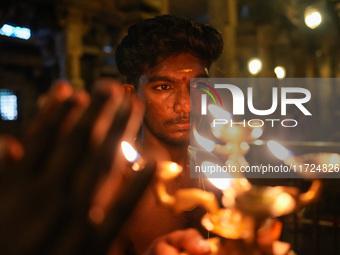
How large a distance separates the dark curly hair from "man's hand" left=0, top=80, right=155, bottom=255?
1.29 metres

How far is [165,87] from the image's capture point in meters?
1.79

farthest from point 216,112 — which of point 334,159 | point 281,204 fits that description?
point 281,204

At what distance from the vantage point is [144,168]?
2.07 feet

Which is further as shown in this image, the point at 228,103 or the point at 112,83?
the point at 228,103

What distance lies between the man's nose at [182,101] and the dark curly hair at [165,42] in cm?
26

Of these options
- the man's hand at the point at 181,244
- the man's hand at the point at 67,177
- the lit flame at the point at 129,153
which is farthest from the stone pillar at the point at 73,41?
the man's hand at the point at 67,177

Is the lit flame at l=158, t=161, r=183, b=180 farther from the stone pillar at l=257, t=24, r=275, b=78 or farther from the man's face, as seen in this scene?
the stone pillar at l=257, t=24, r=275, b=78

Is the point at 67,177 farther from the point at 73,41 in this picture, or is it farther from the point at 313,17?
the point at 313,17

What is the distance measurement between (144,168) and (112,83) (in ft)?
0.63

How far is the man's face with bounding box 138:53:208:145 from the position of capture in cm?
174

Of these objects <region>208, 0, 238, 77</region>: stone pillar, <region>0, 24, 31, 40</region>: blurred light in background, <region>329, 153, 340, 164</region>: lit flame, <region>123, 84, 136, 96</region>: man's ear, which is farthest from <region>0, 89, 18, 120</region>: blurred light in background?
<region>329, 153, 340, 164</region>: lit flame

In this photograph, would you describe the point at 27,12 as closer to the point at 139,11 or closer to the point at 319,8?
the point at 139,11

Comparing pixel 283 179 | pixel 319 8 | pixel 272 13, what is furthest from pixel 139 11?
pixel 272 13

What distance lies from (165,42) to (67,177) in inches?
54.6
